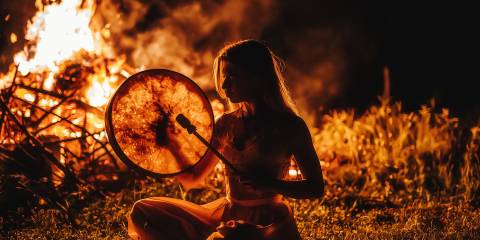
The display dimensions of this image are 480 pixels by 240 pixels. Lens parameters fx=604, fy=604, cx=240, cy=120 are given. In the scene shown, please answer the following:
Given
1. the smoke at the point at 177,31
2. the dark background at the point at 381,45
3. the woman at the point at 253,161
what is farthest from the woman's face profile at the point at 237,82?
the dark background at the point at 381,45

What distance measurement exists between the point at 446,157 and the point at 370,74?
4035mm

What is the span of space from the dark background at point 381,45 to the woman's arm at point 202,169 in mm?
6531

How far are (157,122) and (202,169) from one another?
416mm

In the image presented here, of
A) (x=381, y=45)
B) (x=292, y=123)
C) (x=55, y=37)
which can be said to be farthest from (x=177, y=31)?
(x=292, y=123)

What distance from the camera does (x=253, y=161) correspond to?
354cm

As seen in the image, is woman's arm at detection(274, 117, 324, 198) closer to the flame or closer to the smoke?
the flame

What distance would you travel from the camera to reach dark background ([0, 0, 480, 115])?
10234 mm

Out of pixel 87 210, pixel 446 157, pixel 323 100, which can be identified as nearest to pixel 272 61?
pixel 87 210

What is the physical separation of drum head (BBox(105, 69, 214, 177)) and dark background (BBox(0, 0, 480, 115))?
661cm

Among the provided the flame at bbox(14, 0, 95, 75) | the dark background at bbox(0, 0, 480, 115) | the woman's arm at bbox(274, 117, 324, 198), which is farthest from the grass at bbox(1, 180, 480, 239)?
the dark background at bbox(0, 0, 480, 115)

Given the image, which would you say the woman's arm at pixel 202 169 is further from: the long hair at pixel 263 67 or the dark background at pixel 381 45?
the dark background at pixel 381 45

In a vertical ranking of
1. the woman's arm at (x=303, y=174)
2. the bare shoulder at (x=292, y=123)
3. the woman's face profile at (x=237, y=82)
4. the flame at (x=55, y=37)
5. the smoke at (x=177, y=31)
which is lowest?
the woman's arm at (x=303, y=174)

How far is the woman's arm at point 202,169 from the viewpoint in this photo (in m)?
3.72

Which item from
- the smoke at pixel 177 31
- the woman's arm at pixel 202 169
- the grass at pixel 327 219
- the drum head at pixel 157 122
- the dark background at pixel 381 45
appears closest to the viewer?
the drum head at pixel 157 122
